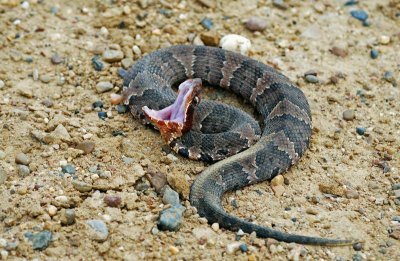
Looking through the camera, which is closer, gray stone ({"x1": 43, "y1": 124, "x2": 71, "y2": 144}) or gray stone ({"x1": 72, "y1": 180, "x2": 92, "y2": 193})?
gray stone ({"x1": 72, "y1": 180, "x2": 92, "y2": 193})

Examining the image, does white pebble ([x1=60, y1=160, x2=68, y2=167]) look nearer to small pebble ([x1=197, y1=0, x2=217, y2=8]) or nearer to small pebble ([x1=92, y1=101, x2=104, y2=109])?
small pebble ([x1=92, y1=101, x2=104, y2=109])

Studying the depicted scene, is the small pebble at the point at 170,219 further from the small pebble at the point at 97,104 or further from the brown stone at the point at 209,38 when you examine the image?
the brown stone at the point at 209,38

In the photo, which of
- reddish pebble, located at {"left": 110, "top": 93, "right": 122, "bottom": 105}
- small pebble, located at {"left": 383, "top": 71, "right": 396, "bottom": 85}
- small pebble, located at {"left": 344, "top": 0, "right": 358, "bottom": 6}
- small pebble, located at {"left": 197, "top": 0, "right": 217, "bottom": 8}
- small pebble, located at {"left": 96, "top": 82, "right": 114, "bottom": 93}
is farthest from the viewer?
small pebble, located at {"left": 344, "top": 0, "right": 358, "bottom": 6}

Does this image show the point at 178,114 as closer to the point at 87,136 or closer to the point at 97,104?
the point at 87,136

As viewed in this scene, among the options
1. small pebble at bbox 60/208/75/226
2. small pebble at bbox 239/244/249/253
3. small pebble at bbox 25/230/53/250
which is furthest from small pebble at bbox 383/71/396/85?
small pebble at bbox 25/230/53/250

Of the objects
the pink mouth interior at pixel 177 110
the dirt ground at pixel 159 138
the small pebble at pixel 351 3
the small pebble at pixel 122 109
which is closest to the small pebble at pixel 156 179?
the dirt ground at pixel 159 138
